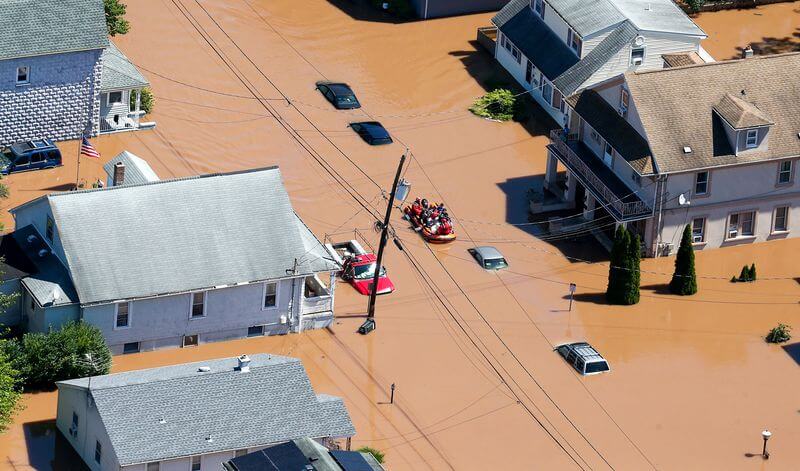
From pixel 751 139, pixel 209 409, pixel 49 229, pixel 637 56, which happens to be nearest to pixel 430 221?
pixel 751 139

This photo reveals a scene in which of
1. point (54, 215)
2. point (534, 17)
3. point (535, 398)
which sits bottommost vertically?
point (535, 398)

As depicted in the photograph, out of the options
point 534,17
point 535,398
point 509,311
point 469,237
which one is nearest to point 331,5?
point 534,17

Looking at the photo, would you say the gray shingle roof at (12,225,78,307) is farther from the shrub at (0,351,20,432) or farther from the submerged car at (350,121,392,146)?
the submerged car at (350,121,392,146)

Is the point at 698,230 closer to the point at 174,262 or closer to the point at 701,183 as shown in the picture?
the point at 701,183

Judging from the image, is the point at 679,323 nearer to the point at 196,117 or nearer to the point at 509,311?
the point at 509,311

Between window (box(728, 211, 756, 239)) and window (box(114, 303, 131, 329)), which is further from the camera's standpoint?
window (box(728, 211, 756, 239))

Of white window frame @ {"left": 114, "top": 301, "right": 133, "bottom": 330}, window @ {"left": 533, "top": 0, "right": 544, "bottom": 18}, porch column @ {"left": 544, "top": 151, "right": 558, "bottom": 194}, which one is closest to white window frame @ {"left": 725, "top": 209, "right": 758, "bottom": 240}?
porch column @ {"left": 544, "top": 151, "right": 558, "bottom": 194}

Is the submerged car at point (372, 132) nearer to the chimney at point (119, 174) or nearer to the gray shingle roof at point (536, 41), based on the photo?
the gray shingle roof at point (536, 41)
